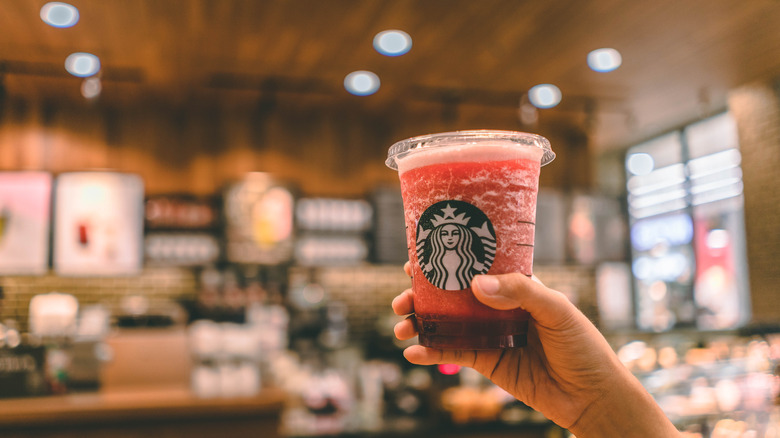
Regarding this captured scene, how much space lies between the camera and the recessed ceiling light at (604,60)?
4.02 m

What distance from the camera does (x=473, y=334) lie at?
1016mm

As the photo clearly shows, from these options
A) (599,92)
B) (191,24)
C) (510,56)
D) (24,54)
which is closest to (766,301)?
(599,92)

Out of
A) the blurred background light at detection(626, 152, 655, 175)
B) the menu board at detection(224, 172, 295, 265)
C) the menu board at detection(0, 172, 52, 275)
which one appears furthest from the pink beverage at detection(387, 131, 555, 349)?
the blurred background light at detection(626, 152, 655, 175)

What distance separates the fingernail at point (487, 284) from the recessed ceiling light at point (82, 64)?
3951mm

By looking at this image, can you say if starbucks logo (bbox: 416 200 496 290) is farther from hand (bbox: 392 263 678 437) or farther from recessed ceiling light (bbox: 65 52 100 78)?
recessed ceiling light (bbox: 65 52 100 78)

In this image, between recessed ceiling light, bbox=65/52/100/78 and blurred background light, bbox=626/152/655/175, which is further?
blurred background light, bbox=626/152/655/175

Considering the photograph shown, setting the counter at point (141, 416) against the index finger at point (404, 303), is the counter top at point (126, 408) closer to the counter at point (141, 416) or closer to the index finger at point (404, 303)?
the counter at point (141, 416)

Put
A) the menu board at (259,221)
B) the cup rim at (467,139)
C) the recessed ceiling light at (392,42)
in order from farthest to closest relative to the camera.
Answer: the menu board at (259,221) < the recessed ceiling light at (392,42) < the cup rim at (467,139)

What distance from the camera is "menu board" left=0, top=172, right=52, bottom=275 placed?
474 cm

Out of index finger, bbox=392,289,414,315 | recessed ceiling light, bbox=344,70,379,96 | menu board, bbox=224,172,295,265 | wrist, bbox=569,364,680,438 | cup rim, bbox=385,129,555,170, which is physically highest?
recessed ceiling light, bbox=344,70,379,96

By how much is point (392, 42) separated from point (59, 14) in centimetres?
199

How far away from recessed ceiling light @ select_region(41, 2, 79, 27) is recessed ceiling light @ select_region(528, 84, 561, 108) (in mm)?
3372

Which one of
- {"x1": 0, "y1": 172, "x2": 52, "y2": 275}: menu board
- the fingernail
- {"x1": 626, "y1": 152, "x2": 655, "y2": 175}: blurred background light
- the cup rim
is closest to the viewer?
the fingernail

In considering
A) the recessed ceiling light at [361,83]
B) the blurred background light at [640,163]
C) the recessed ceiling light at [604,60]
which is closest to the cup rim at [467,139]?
the recessed ceiling light at [604,60]
